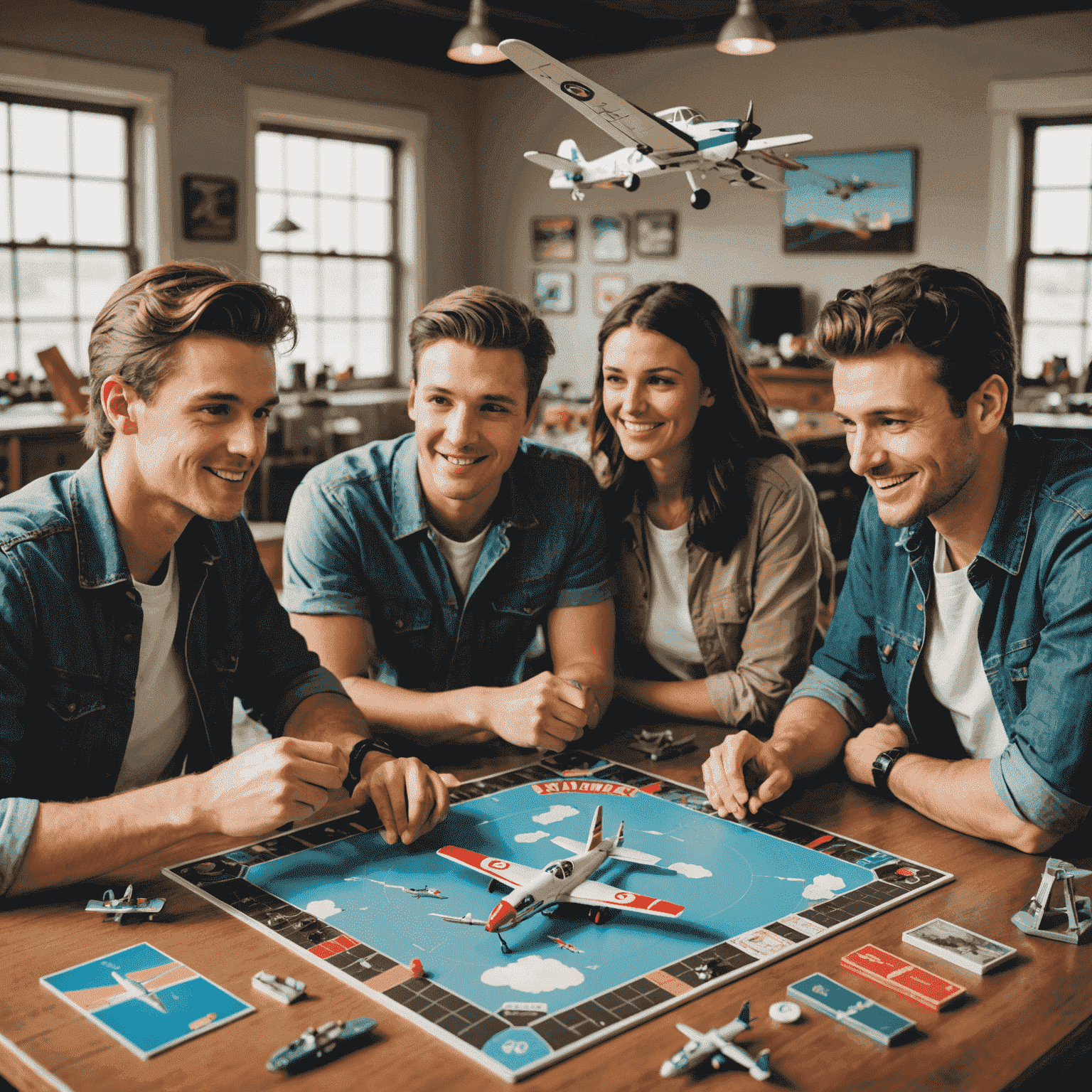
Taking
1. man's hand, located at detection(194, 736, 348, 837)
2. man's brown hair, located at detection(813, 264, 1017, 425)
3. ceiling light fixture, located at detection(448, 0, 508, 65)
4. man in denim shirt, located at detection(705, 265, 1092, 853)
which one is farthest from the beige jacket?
ceiling light fixture, located at detection(448, 0, 508, 65)

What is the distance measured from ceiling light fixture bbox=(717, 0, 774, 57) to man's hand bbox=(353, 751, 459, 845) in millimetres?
4293

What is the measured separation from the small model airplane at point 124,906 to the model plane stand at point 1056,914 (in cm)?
98

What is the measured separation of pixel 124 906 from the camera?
1.30 metres

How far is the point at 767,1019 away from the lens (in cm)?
112

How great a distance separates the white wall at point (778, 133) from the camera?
704 centimetres

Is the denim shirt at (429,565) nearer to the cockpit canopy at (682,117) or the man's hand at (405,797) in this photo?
the man's hand at (405,797)

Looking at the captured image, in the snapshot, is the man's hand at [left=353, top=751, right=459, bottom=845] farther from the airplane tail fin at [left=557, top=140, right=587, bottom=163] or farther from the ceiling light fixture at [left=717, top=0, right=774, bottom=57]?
the ceiling light fixture at [left=717, top=0, right=774, bottom=57]

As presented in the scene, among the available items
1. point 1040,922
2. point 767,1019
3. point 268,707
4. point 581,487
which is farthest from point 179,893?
point 581,487

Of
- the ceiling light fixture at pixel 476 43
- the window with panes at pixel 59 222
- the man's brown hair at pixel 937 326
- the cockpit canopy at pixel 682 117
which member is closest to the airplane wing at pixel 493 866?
the man's brown hair at pixel 937 326

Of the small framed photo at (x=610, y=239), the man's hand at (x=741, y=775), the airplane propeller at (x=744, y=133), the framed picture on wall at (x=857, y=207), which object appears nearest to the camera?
the man's hand at (x=741, y=775)

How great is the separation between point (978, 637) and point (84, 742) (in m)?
1.32

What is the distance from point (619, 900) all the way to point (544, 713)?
1.75 ft

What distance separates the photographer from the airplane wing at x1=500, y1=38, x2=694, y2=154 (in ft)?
6.42

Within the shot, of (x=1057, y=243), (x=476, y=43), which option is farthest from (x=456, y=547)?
(x=1057, y=243)
